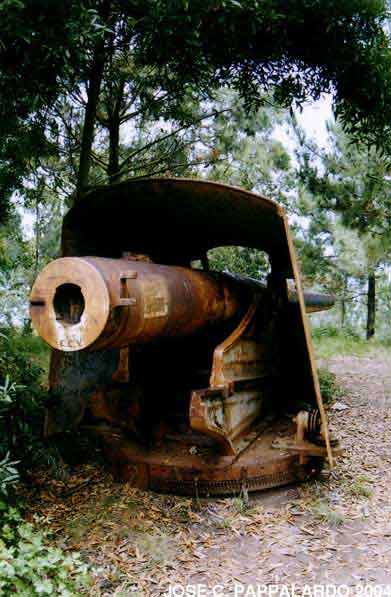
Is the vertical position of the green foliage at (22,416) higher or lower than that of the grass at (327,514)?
higher

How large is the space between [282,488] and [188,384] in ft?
4.44

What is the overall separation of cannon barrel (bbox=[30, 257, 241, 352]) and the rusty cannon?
0.02 m

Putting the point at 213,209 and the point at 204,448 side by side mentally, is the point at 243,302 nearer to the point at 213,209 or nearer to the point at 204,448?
the point at 213,209

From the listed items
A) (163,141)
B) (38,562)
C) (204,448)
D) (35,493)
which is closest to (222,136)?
(163,141)

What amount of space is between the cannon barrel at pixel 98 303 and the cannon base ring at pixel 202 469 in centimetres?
124

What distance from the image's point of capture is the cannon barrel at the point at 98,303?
252 centimetres

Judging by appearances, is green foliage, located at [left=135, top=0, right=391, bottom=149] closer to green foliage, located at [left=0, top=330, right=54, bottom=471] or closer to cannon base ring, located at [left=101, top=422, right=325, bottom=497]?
green foliage, located at [left=0, top=330, right=54, bottom=471]

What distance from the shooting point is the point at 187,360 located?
5.09m

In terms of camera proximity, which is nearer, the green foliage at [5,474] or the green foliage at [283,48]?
the green foliage at [5,474]

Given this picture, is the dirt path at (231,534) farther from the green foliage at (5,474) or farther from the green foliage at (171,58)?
the green foliage at (171,58)

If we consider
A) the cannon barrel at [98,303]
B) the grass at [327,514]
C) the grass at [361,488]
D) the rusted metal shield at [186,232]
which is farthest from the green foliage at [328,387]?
the cannon barrel at [98,303]

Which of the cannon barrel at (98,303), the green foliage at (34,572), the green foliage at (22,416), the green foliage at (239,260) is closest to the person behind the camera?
the green foliage at (34,572)

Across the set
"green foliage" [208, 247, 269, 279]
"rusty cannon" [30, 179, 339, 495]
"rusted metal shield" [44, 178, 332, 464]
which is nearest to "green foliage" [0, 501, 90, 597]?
"rusty cannon" [30, 179, 339, 495]

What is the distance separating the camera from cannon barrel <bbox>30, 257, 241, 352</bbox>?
252 centimetres
